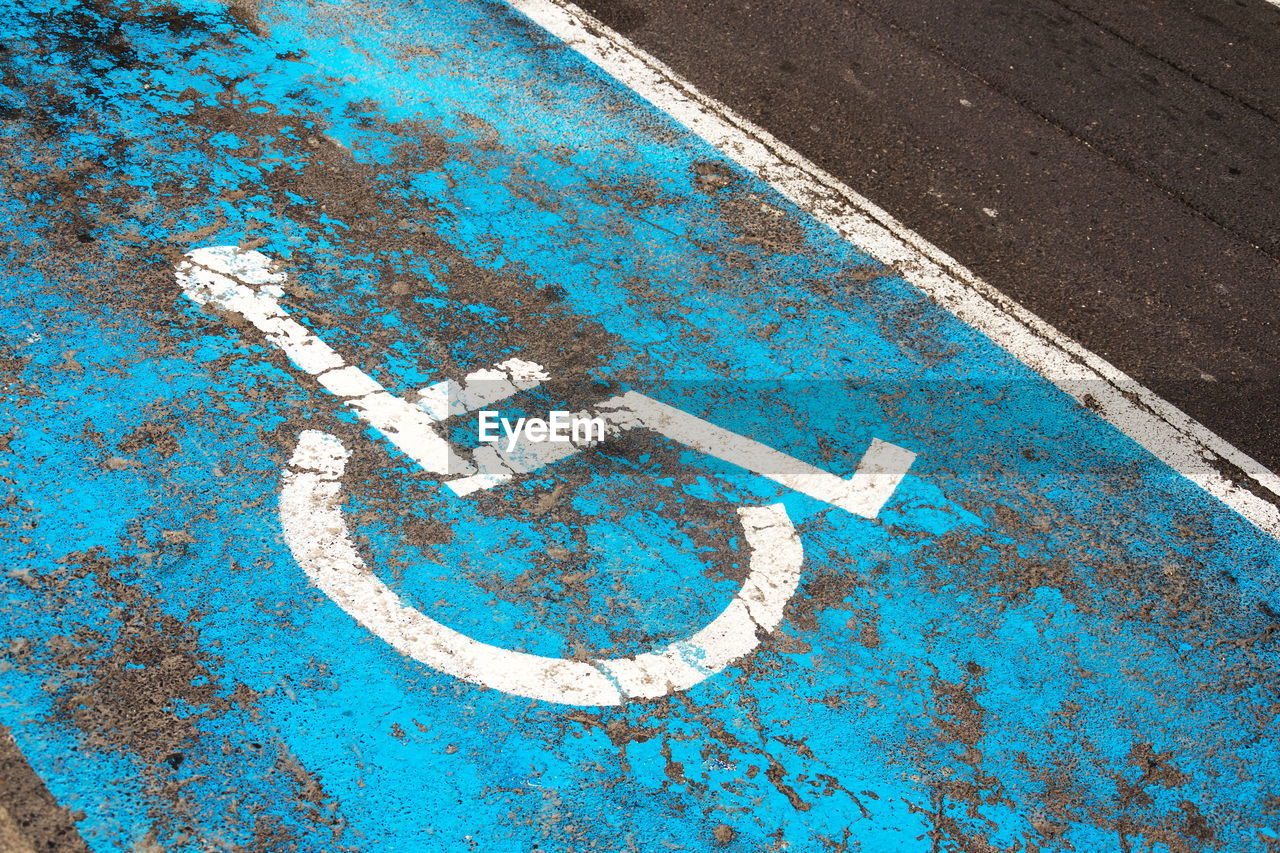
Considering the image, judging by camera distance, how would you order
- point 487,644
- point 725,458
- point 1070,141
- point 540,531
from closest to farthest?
1. point 487,644
2. point 540,531
3. point 725,458
4. point 1070,141

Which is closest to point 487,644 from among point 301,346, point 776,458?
point 776,458

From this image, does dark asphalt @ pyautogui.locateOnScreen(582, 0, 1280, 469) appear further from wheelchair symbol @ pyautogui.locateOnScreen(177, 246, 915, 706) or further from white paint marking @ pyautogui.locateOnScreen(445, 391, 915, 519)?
wheelchair symbol @ pyautogui.locateOnScreen(177, 246, 915, 706)

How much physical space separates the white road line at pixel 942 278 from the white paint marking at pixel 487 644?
5.53 ft

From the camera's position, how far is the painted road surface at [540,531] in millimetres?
2705

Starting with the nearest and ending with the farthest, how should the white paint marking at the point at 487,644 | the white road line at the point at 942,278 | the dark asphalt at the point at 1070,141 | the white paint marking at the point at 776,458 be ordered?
the white paint marking at the point at 487,644, the white paint marking at the point at 776,458, the white road line at the point at 942,278, the dark asphalt at the point at 1070,141

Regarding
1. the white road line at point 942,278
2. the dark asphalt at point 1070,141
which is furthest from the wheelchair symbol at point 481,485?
the dark asphalt at point 1070,141

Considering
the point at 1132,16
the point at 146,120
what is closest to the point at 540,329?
the point at 146,120

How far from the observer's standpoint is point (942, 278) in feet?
15.2

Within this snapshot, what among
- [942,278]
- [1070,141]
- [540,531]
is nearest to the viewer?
[540,531]

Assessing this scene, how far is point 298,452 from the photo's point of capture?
336 cm

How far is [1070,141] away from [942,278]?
5.74 feet

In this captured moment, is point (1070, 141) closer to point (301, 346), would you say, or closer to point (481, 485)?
point (481, 485)

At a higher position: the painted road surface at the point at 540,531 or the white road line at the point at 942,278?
the white road line at the point at 942,278

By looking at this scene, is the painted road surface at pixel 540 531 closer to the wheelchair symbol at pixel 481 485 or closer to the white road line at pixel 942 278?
the wheelchair symbol at pixel 481 485
